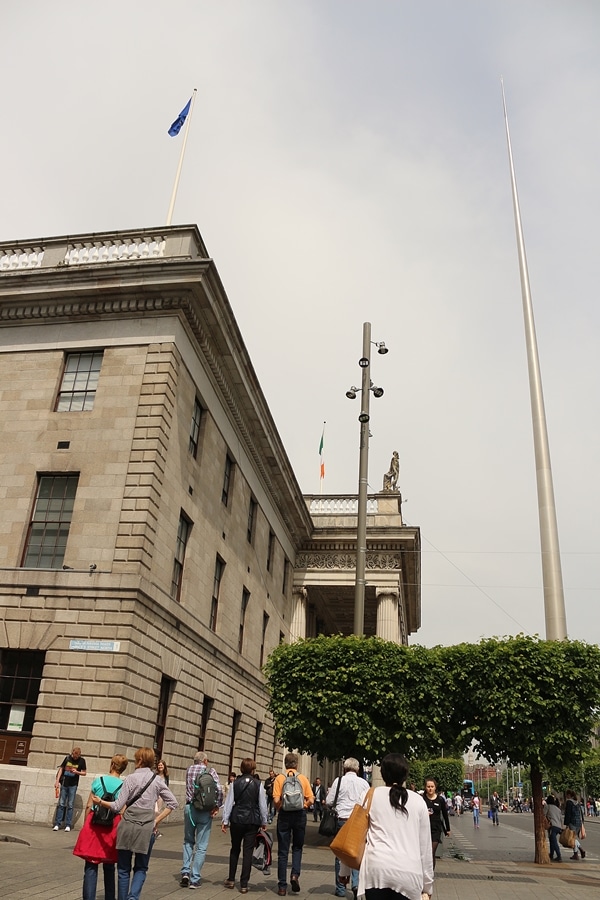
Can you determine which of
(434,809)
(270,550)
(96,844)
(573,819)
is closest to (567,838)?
(573,819)

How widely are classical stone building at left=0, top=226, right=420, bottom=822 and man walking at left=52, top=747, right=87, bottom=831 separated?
563 millimetres

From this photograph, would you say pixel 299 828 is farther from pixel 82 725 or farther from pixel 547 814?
pixel 547 814

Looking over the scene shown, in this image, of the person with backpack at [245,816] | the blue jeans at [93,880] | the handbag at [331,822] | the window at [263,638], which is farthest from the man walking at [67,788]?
the window at [263,638]

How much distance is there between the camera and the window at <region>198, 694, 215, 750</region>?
77.7ft

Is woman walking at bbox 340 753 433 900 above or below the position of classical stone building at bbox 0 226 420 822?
below

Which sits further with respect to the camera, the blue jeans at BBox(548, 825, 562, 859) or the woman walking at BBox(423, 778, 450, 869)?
the blue jeans at BBox(548, 825, 562, 859)

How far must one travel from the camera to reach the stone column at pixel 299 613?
38438mm

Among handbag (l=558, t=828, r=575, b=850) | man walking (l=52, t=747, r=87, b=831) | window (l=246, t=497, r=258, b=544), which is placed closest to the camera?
man walking (l=52, t=747, r=87, b=831)

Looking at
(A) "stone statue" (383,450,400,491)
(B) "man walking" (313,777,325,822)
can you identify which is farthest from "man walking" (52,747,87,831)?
(A) "stone statue" (383,450,400,491)

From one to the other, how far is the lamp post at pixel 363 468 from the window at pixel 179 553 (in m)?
5.77

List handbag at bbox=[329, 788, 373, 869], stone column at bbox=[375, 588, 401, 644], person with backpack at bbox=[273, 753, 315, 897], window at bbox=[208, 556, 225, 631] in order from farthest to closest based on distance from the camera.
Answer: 1. stone column at bbox=[375, 588, 401, 644]
2. window at bbox=[208, 556, 225, 631]
3. person with backpack at bbox=[273, 753, 315, 897]
4. handbag at bbox=[329, 788, 373, 869]

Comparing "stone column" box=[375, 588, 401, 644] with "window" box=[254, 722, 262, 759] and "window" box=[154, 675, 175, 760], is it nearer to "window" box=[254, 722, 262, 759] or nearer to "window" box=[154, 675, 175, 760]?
"window" box=[254, 722, 262, 759]

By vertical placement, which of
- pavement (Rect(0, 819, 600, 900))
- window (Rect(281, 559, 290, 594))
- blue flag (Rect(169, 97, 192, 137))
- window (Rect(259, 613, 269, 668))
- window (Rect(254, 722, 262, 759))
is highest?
blue flag (Rect(169, 97, 192, 137))

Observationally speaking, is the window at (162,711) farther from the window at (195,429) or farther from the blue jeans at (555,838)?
the blue jeans at (555,838)
